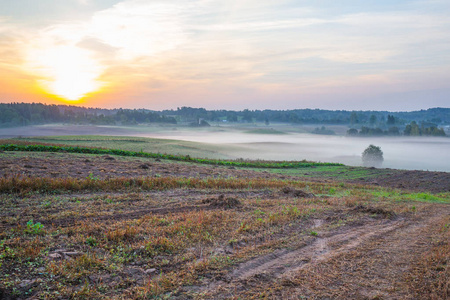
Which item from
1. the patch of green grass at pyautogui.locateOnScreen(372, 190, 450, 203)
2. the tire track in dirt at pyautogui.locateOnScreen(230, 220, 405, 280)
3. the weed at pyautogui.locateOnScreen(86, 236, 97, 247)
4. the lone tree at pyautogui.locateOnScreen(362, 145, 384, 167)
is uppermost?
the weed at pyautogui.locateOnScreen(86, 236, 97, 247)

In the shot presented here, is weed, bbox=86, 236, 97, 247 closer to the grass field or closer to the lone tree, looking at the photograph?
the grass field

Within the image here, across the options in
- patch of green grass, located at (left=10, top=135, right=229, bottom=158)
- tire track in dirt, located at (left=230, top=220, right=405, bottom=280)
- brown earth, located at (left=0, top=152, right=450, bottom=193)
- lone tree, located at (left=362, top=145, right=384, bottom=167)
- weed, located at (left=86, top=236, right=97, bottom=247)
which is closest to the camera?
tire track in dirt, located at (left=230, top=220, right=405, bottom=280)

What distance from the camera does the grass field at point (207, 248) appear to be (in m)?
5.62

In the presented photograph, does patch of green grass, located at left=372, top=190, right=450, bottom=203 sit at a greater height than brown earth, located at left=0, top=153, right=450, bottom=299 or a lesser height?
lesser

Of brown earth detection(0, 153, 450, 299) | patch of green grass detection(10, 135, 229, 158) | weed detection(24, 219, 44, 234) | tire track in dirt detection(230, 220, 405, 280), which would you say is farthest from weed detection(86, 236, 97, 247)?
patch of green grass detection(10, 135, 229, 158)

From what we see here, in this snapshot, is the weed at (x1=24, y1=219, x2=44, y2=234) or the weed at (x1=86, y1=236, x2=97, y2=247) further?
the weed at (x1=24, y1=219, x2=44, y2=234)

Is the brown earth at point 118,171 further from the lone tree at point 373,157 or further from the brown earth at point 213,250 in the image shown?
the lone tree at point 373,157

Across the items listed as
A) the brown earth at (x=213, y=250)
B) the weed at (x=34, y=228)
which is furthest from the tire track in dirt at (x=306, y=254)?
the weed at (x=34, y=228)

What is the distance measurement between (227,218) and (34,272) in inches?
218

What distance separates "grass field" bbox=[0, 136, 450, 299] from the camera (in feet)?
18.4

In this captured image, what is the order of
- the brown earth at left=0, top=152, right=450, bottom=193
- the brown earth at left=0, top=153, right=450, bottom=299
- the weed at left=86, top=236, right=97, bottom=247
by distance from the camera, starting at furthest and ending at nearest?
the brown earth at left=0, top=152, right=450, bottom=193, the weed at left=86, top=236, right=97, bottom=247, the brown earth at left=0, top=153, right=450, bottom=299

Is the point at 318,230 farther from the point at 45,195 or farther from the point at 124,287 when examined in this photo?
the point at 45,195

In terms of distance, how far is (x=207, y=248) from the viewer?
748cm

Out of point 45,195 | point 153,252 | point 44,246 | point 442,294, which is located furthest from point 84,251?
point 442,294
